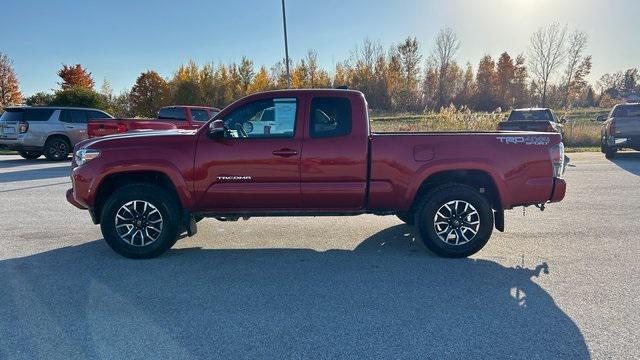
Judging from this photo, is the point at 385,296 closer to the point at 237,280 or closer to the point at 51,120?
the point at 237,280

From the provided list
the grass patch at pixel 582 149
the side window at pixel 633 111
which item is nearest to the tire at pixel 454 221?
the side window at pixel 633 111

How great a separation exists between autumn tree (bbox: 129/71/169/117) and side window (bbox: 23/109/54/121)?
106 feet

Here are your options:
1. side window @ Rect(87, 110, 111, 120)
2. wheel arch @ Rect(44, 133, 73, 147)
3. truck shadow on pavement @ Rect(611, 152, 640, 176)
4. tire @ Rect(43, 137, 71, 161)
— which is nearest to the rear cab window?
wheel arch @ Rect(44, 133, 73, 147)

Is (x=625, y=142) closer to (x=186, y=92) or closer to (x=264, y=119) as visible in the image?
(x=264, y=119)

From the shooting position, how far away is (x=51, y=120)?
15.3m

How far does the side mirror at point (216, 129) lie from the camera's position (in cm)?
484

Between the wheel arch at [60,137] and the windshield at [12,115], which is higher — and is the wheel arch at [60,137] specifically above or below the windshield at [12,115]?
below

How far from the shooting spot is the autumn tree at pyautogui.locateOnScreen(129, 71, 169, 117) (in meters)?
46.6

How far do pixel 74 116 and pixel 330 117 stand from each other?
14211 millimetres

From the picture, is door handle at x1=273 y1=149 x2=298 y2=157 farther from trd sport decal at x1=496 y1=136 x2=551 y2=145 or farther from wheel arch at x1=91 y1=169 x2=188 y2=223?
trd sport decal at x1=496 y1=136 x2=551 y2=145

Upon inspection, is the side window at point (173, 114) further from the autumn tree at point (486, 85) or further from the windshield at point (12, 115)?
the autumn tree at point (486, 85)

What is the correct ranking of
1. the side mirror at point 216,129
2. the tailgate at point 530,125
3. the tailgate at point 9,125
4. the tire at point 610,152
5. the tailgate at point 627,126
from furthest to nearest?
the tailgate at point 9,125 < the tire at point 610,152 < the tailgate at point 627,126 < the tailgate at point 530,125 < the side mirror at point 216,129

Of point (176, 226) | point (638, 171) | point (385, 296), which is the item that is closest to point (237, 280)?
point (176, 226)

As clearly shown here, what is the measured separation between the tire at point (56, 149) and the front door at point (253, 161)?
13.1m
